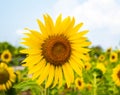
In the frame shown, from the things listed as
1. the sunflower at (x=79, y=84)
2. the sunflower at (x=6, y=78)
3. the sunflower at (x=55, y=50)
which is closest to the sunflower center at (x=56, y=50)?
the sunflower at (x=55, y=50)

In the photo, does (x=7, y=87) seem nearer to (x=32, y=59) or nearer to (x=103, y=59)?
(x=32, y=59)

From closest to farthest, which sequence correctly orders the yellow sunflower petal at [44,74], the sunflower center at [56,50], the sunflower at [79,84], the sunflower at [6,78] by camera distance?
1. the yellow sunflower petal at [44,74]
2. the sunflower center at [56,50]
3. the sunflower at [6,78]
4. the sunflower at [79,84]

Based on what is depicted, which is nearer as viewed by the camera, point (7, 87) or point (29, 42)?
point (29, 42)

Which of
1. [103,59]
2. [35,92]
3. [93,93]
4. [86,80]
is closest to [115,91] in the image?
[86,80]

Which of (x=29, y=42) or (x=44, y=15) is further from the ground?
(x=44, y=15)

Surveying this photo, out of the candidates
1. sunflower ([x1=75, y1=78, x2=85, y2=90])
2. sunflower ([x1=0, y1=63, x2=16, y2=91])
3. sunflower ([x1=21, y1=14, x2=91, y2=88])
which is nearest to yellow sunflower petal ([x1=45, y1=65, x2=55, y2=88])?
sunflower ([x1=21, y1=14, x2=91, y2=88])

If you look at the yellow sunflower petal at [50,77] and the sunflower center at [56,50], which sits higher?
the sunflower center at [56,50]

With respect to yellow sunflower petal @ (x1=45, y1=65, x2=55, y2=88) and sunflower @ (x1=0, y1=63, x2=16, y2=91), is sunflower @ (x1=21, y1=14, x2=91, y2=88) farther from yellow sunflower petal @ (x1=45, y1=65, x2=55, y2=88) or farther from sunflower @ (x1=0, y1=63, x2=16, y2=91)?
sunflower @ (x1=0, y1=63, x2=16, y2=91)

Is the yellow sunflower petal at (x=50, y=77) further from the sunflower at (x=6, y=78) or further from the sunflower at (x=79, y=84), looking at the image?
the sunflower at (x=79, y=84)
